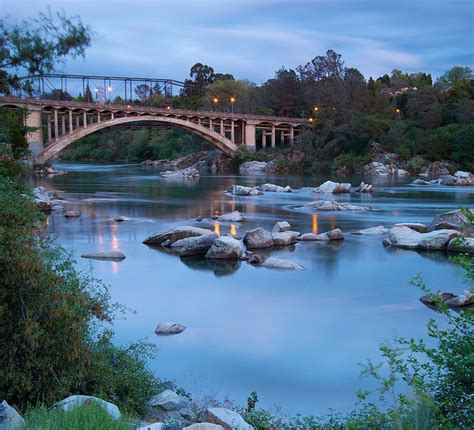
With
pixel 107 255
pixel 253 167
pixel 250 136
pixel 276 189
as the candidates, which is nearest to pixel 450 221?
pixel 107 255

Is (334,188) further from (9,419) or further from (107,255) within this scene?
(9,419)

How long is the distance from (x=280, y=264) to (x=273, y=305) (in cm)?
342

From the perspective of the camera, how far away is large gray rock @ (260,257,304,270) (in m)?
15.7

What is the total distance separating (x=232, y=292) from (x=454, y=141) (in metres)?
44.8

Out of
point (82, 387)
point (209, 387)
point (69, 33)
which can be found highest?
point (69, 33)

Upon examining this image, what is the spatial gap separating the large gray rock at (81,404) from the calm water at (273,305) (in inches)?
103

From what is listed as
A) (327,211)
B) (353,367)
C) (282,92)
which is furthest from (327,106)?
(353,367)

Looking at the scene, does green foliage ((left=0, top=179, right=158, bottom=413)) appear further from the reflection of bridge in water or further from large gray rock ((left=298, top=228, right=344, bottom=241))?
the reflection of bridge in water

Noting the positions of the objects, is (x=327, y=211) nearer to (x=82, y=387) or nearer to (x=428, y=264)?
(x=428, y=264)

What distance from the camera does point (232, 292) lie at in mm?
13578

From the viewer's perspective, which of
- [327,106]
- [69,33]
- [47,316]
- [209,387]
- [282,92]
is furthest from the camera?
[282,92]

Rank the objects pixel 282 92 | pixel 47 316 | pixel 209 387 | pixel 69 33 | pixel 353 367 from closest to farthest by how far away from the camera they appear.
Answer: pixel 47 316 → pixel 209 387 → pixel 353 367 → pixel 69 33 → pixel 282 92

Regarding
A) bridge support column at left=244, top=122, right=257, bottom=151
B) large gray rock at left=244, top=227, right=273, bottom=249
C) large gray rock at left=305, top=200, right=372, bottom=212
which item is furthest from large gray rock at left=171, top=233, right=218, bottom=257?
bridge support column at left=244, top=122, right=257, bottom=151

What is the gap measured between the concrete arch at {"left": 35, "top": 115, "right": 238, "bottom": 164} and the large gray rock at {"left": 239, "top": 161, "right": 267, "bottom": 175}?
255cm
